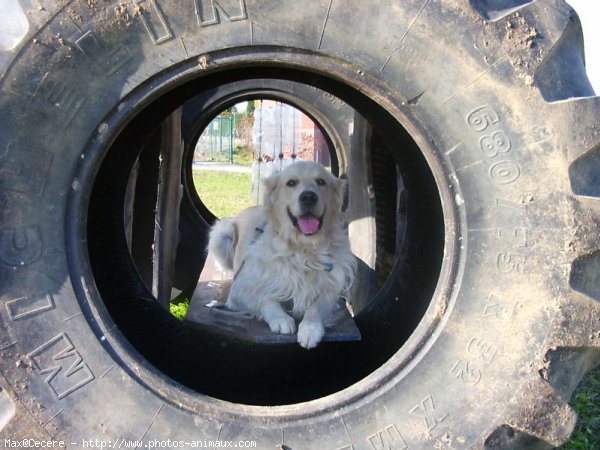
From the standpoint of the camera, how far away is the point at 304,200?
13.5 ft

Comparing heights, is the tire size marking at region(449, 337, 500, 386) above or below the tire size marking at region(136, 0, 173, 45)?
below

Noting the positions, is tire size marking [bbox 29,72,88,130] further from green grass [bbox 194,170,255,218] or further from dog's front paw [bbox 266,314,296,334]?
green grass [bbox 194,170,255,218]

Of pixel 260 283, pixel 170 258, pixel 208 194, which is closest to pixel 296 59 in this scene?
pixel 260 283

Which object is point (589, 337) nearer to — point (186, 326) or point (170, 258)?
point (186, 326)

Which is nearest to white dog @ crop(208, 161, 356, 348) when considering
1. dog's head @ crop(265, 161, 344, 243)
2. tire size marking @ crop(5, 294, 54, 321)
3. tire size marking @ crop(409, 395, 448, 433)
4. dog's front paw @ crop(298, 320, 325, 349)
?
dog's head @ crop(265, 161, 344, 243)

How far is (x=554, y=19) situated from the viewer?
171 cm

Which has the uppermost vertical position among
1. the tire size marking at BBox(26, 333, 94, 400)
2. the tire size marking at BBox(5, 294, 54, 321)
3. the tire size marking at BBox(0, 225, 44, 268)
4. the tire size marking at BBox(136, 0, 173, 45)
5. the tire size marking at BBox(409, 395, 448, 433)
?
the tire size marking at BBox(136, 0, 173, 45)

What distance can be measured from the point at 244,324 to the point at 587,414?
187 cm

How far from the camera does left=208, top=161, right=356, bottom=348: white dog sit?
4125 mm

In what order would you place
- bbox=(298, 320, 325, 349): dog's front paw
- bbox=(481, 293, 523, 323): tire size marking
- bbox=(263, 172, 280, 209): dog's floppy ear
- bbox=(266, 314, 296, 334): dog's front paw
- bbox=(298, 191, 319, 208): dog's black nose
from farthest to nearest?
1. bbox=(263, 172, 280, 209): dog's floppy ear
2. bbox=(298, 191, 319, 208): dog's black nose
3. bbox=(266, 314, 296, 334): dog's front paw
4. bbox=(298, 320, 325, 349): dog's front paw
5. bbox=(481, 293, 523, 323): tire size marking

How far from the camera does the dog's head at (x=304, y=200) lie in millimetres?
4133

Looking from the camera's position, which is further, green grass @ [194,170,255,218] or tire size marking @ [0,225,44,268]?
green grass @ [194,170,255,218]

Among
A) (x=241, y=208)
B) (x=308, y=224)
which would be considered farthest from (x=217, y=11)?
(x=241, y=208)

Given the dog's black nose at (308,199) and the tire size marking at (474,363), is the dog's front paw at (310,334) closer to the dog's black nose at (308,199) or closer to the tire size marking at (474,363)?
the dog's black nose at (308,199)
